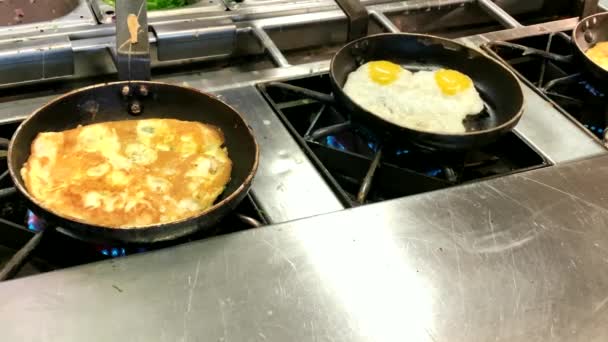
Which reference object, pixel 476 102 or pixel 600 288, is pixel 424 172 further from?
pixel 600 288

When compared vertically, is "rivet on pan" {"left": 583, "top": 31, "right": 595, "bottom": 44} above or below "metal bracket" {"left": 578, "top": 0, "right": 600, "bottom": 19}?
below

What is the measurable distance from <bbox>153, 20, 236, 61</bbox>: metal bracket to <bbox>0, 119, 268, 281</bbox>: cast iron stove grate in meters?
0.47

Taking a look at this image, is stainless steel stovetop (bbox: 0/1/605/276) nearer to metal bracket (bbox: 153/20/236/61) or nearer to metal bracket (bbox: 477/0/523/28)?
metal bracket (bbox: 153/20/236/61)

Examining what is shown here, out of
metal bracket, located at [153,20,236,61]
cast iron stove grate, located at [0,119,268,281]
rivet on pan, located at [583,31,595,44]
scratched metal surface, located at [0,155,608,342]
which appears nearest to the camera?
scratched metal surface, located at [0,155,608,342]

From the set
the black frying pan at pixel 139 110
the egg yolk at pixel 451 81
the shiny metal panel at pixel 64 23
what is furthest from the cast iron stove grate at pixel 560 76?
the shiny metal panel at pixel 64 23

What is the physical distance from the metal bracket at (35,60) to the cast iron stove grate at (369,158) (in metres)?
0.46

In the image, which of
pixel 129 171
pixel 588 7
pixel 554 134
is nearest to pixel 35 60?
pixel 129 171

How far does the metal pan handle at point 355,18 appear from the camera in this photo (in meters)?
1.51

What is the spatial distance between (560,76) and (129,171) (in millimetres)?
1259

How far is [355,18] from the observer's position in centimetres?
151

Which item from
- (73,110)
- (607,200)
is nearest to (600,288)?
(607,200)

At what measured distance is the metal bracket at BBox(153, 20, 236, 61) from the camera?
1.46 meters

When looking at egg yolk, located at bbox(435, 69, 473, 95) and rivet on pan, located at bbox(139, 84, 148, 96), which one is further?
egg yolk, located at bbox(435, 69, 473, 95)

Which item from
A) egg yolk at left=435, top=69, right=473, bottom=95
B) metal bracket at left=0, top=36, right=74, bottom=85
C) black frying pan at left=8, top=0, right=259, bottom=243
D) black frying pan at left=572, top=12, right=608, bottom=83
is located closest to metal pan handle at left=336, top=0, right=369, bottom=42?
egg yolk at left=435, top=69, right=473, bottom=95
